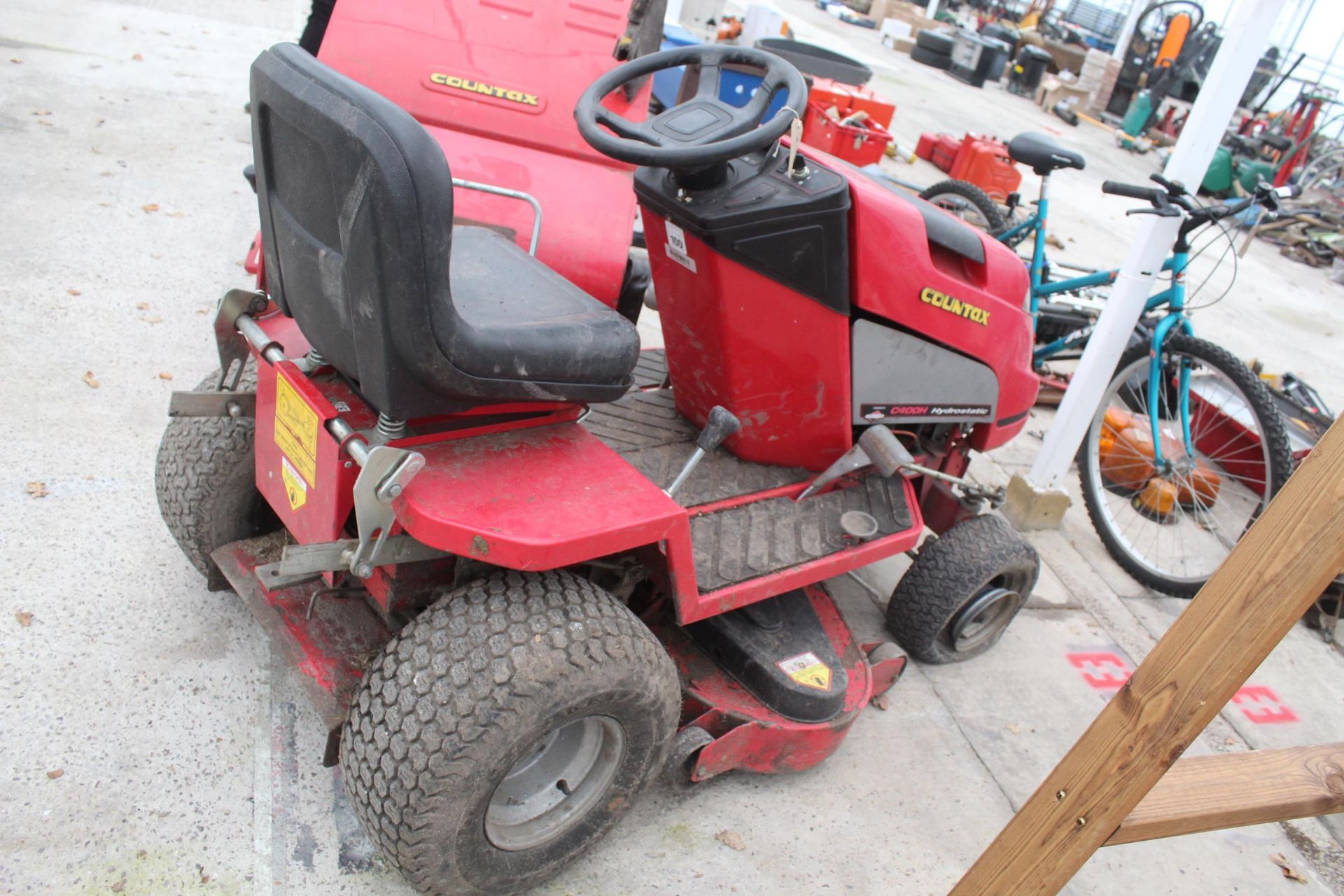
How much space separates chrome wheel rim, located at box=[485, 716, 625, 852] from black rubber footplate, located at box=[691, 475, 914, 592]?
0.42 meters

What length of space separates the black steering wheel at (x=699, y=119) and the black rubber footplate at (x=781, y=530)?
0.92 m

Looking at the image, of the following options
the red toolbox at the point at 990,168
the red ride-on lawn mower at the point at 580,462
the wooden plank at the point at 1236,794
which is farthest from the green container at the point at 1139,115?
the wooden plank at the point at 1236,794

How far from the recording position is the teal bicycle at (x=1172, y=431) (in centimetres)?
362

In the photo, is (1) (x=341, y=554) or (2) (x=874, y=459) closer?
(1) (x=341, y=554)

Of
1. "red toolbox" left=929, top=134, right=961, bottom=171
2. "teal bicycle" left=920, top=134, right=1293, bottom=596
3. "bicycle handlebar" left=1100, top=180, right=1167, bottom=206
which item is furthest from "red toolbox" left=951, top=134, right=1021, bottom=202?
"bicycle handlebar" left=1100, top=180, right=1167, bottom=206

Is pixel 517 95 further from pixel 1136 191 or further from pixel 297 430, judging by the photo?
pixel 1136 191

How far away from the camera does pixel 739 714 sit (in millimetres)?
2275

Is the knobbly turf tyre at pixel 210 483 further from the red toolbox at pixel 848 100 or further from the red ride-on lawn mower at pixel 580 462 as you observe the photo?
the red toolbox at pixel 848 100

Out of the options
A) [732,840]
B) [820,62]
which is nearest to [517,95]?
[732,840]

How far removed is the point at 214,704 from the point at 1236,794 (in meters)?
2.16

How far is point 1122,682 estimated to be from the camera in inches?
132

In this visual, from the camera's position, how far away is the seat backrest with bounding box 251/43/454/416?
4.89 ft

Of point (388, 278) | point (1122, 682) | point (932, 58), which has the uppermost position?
point (388, 278)

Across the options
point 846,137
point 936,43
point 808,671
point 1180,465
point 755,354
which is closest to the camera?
point 808,671
